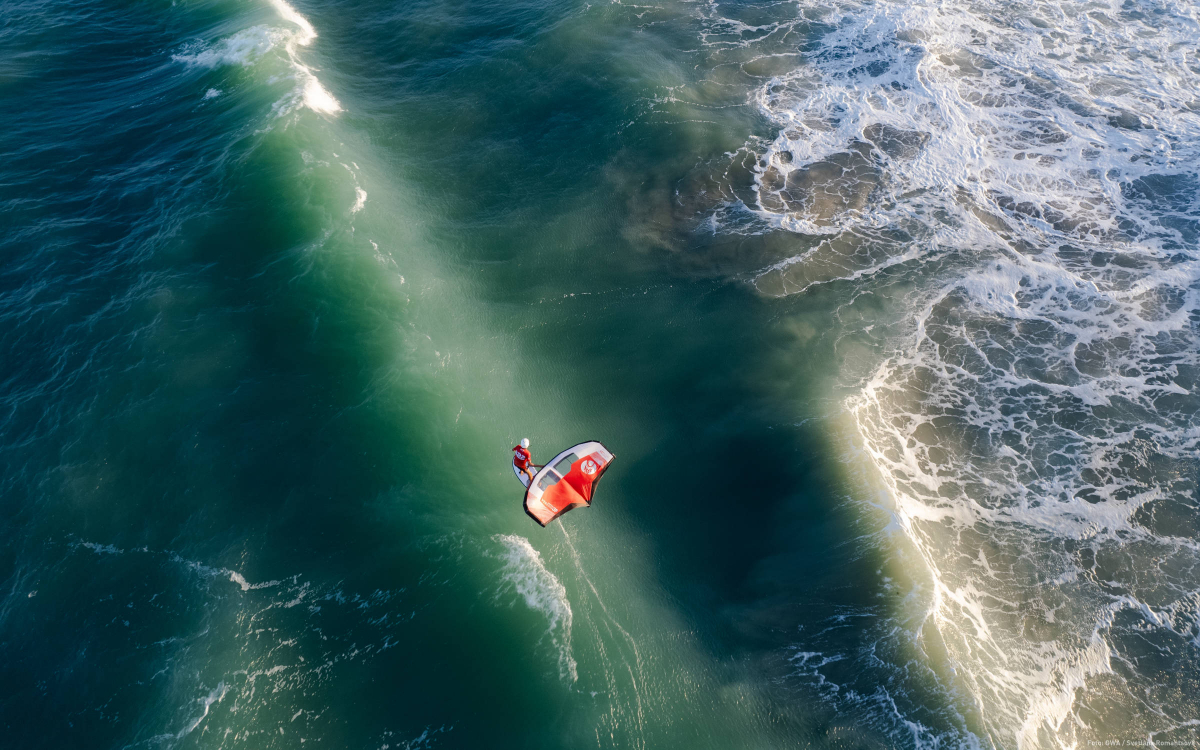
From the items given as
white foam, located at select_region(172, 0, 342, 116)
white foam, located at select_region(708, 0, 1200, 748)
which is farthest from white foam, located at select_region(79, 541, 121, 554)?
white foam, located at select_region(708, 0, 1200, 748)

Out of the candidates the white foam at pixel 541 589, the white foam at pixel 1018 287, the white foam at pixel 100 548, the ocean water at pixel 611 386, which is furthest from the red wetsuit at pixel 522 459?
the white foam at pixel 100 548

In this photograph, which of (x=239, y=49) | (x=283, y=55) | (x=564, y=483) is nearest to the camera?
(x=564, y=483)

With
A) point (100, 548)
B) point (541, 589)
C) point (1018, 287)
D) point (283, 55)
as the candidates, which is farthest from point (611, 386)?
point (283, 55)

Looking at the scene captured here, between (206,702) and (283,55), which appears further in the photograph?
(283,55)

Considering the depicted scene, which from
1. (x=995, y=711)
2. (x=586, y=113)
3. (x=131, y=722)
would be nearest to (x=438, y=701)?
(x=131, y=722)

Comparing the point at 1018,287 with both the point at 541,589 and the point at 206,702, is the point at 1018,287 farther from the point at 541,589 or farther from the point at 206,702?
the point at 206,702

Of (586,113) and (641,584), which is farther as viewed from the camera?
(586,113)

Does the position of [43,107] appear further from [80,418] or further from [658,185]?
[658,185]
